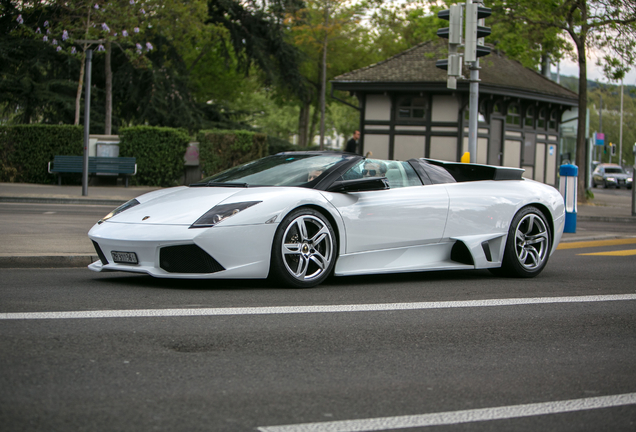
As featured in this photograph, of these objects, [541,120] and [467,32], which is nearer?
[467,32]

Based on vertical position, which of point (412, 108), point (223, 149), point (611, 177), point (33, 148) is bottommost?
point (33, 148)

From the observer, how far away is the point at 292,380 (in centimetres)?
384

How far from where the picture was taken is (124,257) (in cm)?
639

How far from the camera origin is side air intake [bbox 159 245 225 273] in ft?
20.3

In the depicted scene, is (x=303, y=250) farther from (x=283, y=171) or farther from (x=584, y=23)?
(x=584, y=23)

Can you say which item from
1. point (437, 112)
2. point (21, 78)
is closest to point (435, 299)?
point (437, 112)

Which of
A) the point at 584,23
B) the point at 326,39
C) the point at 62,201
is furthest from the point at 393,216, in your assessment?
the point at 326,39

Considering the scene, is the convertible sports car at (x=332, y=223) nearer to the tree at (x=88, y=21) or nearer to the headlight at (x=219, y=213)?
the headlight at (x=219, y=213)

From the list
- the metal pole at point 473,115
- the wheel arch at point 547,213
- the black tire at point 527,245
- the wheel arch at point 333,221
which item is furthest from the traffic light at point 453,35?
the wheel arch at point 333,221

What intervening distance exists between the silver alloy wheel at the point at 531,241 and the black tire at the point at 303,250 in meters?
2.27

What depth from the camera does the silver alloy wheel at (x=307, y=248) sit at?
6.53 meters

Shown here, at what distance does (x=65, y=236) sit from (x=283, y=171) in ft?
13.8

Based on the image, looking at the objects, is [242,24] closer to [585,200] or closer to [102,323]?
[585,200]

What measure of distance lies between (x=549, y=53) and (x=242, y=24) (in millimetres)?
16677
